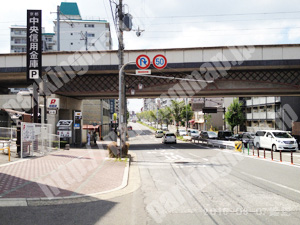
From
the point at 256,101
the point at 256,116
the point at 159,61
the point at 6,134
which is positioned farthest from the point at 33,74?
the point at 256,116

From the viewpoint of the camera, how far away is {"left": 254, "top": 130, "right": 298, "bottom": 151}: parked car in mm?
22578

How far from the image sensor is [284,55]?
82.6ft

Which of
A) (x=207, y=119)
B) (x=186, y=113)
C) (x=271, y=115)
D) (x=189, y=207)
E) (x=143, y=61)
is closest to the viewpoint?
(x=189, y=207)

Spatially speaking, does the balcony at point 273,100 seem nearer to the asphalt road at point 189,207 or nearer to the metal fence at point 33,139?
the metal fence at point 33,139

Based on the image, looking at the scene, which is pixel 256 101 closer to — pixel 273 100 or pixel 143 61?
pixel 273 100

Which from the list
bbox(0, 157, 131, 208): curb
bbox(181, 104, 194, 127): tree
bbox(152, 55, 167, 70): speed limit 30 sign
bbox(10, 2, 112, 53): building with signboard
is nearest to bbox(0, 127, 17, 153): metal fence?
bbox(152, 55, 167, 70): speed limit 30 sign

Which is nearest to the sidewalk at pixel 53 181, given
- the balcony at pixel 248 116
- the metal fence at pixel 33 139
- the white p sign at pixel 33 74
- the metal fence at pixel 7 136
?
the metal fence at pixel 33 139

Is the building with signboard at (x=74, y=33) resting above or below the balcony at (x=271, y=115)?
above

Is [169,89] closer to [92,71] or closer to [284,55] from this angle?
[92,71]

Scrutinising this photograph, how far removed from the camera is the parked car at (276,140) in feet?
74.1

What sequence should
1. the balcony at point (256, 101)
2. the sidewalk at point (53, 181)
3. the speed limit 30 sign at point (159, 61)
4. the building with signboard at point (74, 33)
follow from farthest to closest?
the building with signboard at point (74, 33), the balcony at point (256, 101), the speed limit 30 sign at point (159, 61), the sidewalk at point (53, 181)

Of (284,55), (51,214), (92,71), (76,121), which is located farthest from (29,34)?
(284,55)

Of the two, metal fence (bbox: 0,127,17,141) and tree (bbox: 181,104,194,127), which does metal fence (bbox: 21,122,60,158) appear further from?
tree (bbox: 181,104,194,127)

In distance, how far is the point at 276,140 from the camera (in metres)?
23.0
